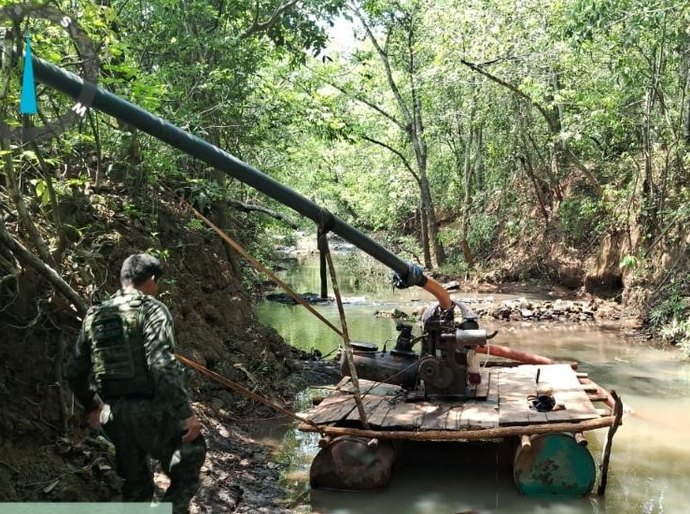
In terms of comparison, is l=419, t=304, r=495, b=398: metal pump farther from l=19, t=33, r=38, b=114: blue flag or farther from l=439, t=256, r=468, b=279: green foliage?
l=439, t=256, r=468, b=279: green foliage

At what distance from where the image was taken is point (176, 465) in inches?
157

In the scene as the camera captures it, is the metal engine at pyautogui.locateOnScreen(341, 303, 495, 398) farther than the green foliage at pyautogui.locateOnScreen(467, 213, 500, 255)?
No

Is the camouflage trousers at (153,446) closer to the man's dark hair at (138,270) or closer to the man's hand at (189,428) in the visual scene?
the man's hand at (189,428)

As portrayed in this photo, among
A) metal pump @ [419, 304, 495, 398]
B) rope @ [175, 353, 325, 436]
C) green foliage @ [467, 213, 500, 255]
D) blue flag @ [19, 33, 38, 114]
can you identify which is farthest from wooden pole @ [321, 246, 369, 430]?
green foliage @ [467, 213, 500, 255]

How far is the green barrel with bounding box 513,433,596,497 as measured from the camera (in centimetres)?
599

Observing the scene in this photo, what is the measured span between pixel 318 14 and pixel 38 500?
7540mm

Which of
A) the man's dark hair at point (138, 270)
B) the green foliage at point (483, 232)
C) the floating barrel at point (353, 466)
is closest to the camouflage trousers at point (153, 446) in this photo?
the man's dark hair at point (138, 270)

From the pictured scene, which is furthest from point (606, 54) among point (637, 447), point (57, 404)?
point (57, 404)

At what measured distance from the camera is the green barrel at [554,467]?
5992 millimetres

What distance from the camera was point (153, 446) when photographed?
3988mm

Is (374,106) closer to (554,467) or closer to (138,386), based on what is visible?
(554,467)

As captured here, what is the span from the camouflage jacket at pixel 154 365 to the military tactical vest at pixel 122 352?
48 mm

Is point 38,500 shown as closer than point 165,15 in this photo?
Yes

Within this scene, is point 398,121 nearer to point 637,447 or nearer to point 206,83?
point 206,83
